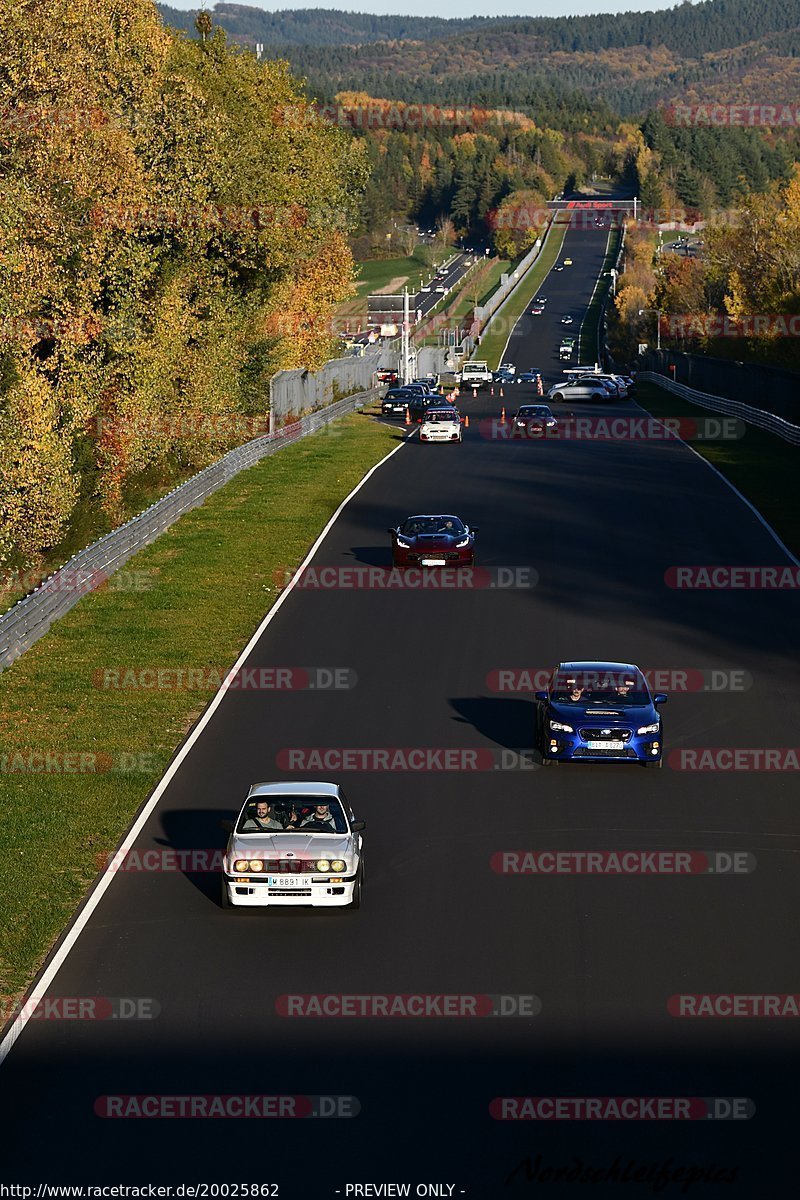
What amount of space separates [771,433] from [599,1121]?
59.9 metres

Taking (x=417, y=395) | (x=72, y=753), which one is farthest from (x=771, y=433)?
(x=72, y=753)

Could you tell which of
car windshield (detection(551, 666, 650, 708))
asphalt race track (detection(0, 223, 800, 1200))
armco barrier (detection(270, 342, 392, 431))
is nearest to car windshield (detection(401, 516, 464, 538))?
asphalt race track (detection(0, 223, 800, 1200))

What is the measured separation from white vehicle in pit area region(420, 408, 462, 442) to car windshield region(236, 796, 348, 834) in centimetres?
5020

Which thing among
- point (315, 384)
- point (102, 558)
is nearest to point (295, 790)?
point (102, 558)

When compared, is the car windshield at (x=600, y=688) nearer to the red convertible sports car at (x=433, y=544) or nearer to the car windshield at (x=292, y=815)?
the car windshield at (x=292, y=815)

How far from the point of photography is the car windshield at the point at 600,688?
25.4 meters

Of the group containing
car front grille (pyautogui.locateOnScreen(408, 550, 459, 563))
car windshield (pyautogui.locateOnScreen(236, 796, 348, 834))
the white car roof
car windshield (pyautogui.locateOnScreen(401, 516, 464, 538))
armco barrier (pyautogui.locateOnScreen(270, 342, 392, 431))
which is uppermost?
the white car roof

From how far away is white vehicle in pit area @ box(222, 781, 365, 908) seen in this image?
1894 cm

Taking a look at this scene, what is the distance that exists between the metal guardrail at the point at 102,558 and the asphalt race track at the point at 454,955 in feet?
17.8

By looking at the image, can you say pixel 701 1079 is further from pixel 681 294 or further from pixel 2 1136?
pixel 681 294

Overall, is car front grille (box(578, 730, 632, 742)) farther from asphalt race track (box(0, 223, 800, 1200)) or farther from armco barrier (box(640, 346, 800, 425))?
armco barrier (box(640, 346, 800, 425))

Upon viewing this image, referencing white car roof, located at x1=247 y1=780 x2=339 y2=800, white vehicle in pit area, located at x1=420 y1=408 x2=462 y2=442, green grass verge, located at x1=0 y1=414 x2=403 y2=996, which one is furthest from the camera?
white vehicle in pit area, located at x1=420 y1=408 x2=462 y2=442

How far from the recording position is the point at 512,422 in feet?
261

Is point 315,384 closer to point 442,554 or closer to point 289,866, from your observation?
point 442,554
